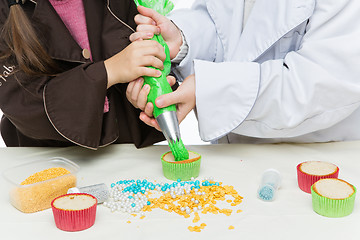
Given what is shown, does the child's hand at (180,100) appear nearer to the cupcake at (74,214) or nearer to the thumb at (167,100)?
the thumb at (167,100)

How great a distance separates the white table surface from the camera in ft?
1.88

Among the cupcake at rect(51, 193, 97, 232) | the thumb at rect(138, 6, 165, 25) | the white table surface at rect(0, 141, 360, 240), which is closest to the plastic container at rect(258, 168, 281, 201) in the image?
the white table surface at rect(0, 141, 360, 240)

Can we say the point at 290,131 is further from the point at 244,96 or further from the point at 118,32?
the point at 118,32

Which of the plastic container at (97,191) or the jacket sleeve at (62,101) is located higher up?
the jacket sleeve at (62,101)

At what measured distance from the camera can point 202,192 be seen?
68 centimetres

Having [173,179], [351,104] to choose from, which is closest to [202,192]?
[173,179]

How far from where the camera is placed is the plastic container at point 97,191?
0.66m

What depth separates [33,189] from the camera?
0.64 metres

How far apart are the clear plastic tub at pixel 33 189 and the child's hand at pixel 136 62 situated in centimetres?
18

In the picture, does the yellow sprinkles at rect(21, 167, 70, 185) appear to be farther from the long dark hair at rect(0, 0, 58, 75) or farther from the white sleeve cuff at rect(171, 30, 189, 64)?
the white sleeve cuff at rect(171, 30, 189, 64)

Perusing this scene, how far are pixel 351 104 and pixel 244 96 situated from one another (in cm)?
19

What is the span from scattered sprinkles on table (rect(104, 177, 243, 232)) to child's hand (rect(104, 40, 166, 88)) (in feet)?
0.59

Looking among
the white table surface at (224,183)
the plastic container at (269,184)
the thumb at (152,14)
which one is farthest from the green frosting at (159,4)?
the plastic container at (269,184)

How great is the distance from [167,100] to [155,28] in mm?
147
